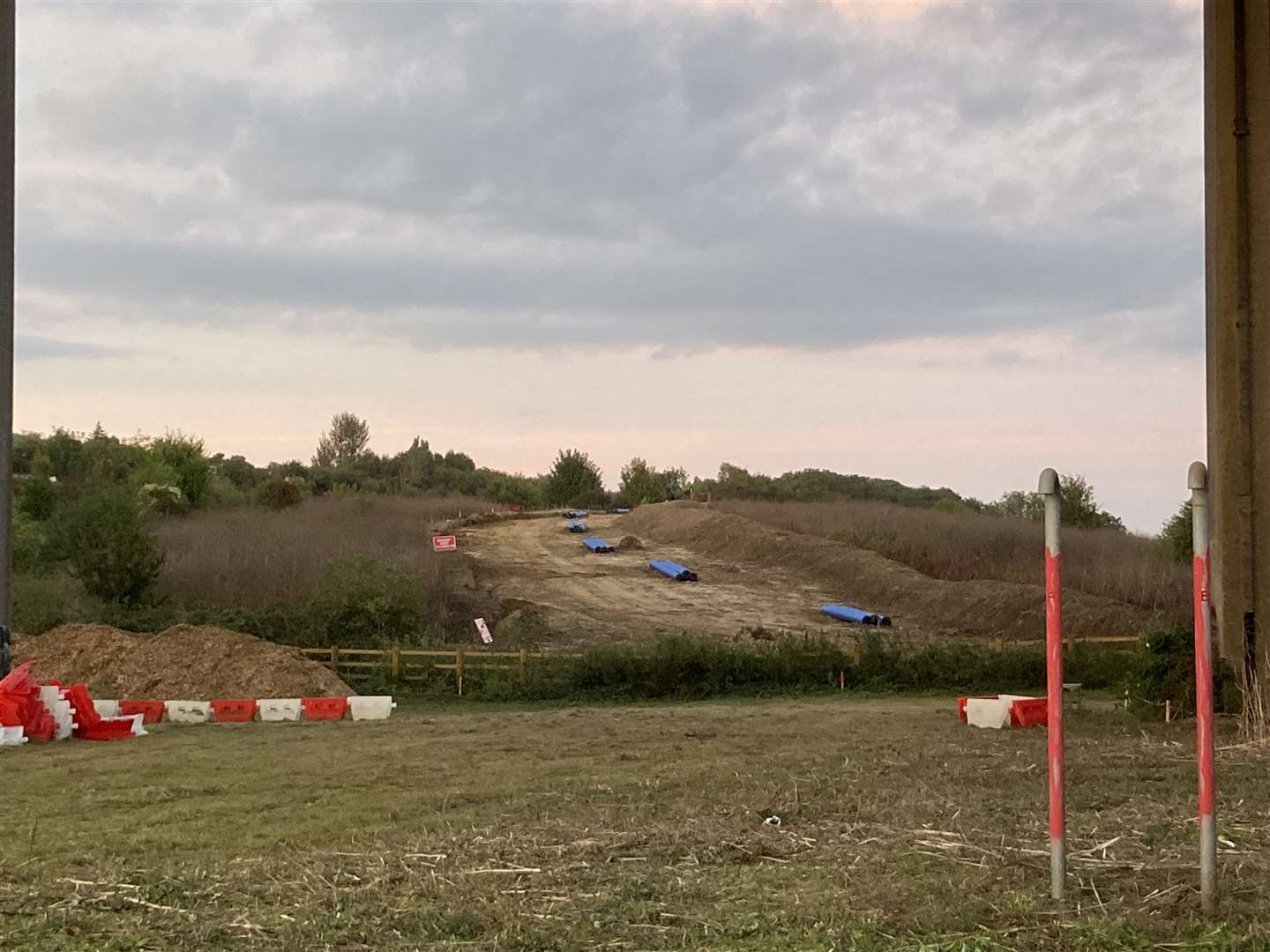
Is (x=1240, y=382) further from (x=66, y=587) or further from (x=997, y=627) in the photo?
(x=66, y=587)

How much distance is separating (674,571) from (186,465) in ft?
74.4

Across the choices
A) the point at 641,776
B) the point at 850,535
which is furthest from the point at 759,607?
the point at 641,776

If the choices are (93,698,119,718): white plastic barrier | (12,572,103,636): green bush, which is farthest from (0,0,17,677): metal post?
(12,572,103,636): green bush

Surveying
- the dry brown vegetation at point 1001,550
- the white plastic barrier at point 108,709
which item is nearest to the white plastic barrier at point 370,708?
the white plastic barrier at point 108,709

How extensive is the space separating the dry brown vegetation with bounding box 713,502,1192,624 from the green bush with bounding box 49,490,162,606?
67.0 feet

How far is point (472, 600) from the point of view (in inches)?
1209

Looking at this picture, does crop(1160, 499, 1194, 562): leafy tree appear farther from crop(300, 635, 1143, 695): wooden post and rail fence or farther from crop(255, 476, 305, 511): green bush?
crop(255, 476, 305, 511): green bush

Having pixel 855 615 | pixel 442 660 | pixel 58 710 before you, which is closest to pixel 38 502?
pixel 442 660

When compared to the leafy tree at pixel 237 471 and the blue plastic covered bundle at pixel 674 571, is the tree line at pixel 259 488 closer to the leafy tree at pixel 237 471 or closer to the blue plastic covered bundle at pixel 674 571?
the leafy tree at pixel 237 471

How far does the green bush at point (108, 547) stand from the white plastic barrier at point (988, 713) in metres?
17.5

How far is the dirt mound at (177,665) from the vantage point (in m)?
19.1

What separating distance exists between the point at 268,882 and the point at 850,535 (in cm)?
3616

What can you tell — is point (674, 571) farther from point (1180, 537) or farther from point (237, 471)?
point (237, 471)

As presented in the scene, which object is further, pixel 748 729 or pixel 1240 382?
pixel 748 729
